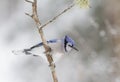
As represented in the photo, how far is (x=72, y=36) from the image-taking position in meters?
1.09

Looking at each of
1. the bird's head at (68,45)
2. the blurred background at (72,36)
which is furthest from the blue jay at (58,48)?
the blurred background at (72,36)

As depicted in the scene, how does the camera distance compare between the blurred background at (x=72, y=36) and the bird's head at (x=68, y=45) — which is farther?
the blurred background at (x=72, y=36)

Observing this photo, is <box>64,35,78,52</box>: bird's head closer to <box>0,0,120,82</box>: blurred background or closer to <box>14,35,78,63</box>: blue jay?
<box>14,35,78,63</box>: blue jay

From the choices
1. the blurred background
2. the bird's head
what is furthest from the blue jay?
the blurred background

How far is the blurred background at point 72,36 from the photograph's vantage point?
3.25ft

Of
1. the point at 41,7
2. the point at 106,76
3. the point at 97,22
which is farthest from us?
the point at 41,7

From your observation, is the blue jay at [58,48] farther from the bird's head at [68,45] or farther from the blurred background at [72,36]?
the blurred background at [72,36]

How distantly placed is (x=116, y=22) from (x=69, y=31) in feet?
0.46

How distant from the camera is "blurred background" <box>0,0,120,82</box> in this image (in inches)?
39.0

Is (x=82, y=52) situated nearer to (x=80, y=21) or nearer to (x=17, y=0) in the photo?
(x=80, y=21)

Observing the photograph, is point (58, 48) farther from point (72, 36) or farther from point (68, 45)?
point (72, 36)

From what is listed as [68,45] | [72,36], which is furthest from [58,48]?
[72,36]

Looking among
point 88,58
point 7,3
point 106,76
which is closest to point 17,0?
point 7,3

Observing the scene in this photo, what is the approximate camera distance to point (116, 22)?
1131 millimetres
